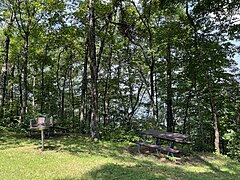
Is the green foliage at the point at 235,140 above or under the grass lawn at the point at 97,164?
under

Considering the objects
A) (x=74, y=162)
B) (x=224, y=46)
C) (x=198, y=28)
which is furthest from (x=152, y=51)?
(x=74, y=162)

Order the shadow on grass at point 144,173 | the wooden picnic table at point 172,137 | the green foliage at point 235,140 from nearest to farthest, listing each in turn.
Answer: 1. the shadow on grass at point 144,173
2. the wooden picnic table at point 172,137
3. the green foliage at point 235,140

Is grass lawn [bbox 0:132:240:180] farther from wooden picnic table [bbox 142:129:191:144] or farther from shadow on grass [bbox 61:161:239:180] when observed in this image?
wooden picnic table [bbox 142:129:191:144]

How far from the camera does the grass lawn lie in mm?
4770

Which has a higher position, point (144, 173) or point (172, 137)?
point (172, 137)

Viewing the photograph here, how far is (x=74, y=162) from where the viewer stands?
18.4ft

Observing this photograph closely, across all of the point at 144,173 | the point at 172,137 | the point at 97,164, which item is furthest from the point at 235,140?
the point at 97,164

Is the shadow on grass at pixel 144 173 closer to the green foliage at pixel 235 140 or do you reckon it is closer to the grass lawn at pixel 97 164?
the grass lawn at pixel 97 164

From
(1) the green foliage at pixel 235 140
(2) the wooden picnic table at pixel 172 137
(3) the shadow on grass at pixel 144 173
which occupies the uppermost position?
(2) the wooden picnic table at pixel 172 137

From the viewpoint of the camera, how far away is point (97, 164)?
18.3ft

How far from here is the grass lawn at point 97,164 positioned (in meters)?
4.77

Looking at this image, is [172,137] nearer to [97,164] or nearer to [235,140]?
[97,164]

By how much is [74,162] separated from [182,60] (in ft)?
→ 28.4

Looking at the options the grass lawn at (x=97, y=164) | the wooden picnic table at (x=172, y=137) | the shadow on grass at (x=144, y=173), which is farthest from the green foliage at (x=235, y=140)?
the shadow on grass at (x=144, y=173)
